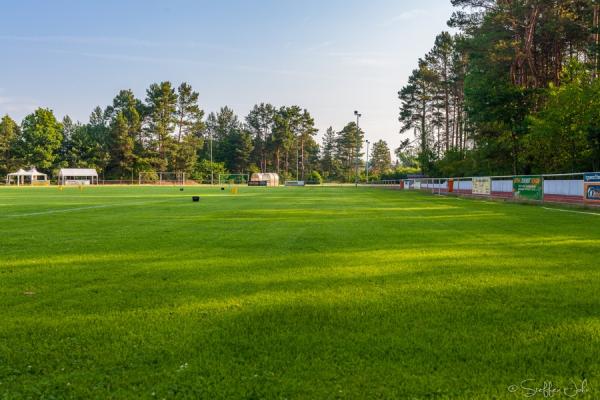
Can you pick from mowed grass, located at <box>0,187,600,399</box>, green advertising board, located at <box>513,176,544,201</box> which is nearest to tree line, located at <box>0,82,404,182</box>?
green advertising board, located at <box>513,176,544,201</box>

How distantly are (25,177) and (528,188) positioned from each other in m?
91.3

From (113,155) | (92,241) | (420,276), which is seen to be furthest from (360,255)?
(113,155)

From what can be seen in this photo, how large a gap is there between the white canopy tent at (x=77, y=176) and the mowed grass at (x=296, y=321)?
82.4 metres

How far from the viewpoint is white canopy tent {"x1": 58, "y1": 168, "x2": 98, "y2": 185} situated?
79938mm

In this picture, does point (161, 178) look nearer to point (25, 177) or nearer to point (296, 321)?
point (25, 177)

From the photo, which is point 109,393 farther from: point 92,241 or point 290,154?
point 290,154

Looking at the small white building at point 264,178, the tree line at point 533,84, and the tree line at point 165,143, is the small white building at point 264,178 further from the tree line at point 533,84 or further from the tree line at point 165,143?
the tree line at point 533,84

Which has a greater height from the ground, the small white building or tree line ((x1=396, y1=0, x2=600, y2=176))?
tree line ((x1=396, y1=0, x2=600, y2=176))

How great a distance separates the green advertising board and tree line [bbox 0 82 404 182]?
49.0m

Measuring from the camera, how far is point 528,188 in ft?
70.3

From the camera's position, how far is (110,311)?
400cm

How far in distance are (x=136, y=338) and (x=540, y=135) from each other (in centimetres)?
3155
